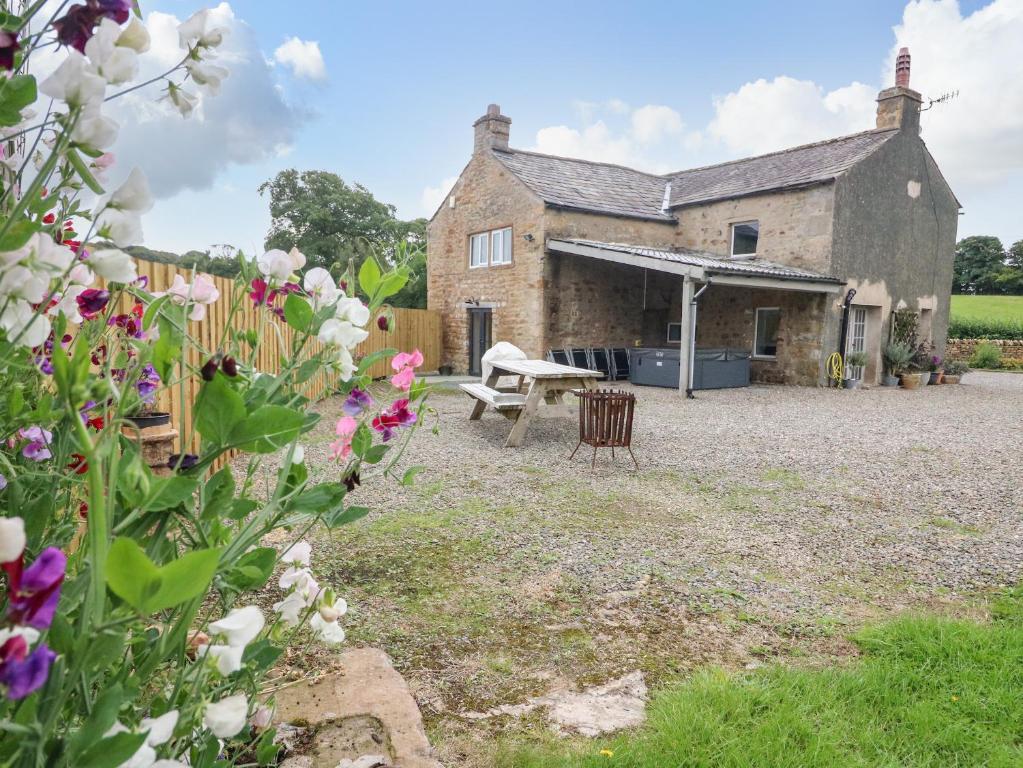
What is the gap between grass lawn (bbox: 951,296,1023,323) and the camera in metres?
32.2

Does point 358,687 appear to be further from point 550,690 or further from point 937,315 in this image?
point 937,315

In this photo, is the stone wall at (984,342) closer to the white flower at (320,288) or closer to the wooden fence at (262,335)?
the wooden fence at (262,335)

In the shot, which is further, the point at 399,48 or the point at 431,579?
the point at 399,48

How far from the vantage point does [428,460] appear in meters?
6.93

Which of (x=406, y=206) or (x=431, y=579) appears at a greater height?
(x=406, y=206)

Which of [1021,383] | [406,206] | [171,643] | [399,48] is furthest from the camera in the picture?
[406,206]

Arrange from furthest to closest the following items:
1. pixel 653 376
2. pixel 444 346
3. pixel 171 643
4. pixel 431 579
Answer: pixel 444 346 < pixel 653 376 < pixel 431 579 < pixel 171 643

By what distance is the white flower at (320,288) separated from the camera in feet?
4.05

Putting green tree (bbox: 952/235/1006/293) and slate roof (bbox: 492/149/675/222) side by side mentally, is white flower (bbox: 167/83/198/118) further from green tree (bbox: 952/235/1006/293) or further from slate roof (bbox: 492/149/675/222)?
green tree (bbox: 952/235/1006/293)

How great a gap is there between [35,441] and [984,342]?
A: 102 feet

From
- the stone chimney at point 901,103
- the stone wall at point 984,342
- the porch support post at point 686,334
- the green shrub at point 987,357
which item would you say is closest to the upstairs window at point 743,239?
the stone chimney at point 901,103

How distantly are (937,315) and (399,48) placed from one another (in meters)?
17.5

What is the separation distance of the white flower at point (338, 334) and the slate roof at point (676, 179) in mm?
14548

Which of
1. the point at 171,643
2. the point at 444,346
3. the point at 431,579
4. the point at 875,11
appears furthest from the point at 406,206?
the point at 171,643
